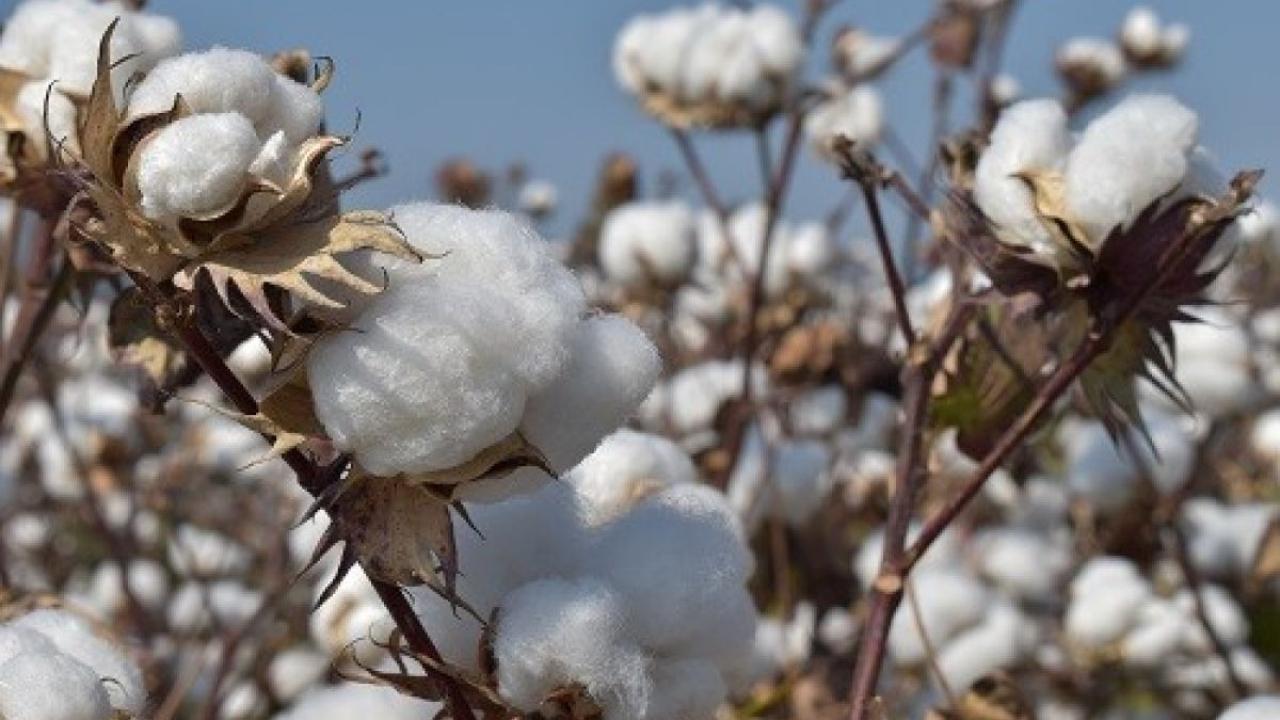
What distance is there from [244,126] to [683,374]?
222 cm

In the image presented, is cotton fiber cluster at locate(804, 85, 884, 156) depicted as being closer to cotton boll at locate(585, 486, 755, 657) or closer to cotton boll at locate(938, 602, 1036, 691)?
cotton boll at locate(938, 602, 1036, 691)

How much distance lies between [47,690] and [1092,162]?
1.77 feet

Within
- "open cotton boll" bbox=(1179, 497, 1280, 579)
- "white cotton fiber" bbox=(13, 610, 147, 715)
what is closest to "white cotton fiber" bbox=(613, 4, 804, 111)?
"open cotton boll" bbox=(1179, 497, 1280, 579)

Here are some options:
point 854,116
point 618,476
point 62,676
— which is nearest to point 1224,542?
point 854,116

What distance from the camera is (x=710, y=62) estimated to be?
2602mm

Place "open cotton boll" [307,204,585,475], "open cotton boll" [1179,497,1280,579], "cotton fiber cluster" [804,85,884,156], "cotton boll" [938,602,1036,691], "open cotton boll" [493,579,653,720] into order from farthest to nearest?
"cotton fiber cluster" [804,85,884,156]
"open cotton boll" [1179,497,1280,579]
"cotton boll" [938,602,1036,691]
"open cotton boll" [493,579,653,720]
"open cotton boll" [307,204,585,475]

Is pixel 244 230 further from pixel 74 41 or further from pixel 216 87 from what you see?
pixel 74 41

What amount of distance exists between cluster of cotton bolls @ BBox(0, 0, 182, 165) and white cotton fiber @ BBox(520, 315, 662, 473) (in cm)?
30

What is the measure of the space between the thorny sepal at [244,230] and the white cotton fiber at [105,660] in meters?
0.17

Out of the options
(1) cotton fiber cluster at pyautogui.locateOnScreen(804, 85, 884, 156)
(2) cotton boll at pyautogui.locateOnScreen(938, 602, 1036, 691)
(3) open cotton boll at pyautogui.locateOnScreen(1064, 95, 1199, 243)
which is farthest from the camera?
(1) cotton fiber cluster at pyautogui.locateOnScreen(804, 85, 884, 156)

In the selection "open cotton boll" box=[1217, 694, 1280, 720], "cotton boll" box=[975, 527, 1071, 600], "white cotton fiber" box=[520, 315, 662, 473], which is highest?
"white cotton fiber" box=[520, 315, 662, 473]

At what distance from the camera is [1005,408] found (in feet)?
3.84

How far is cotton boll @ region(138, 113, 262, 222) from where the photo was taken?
2.25 ft

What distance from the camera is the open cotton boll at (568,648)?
2.53ft
